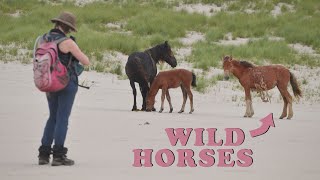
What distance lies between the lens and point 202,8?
32.3 metres

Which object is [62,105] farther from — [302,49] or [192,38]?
[192,38]

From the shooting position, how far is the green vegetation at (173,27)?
22.6 m

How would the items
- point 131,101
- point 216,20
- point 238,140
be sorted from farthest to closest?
point 216,20
point 131,101
point 238,140

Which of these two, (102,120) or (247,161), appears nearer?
(247,161)

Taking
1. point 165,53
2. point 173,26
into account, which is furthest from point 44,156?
point 173,26

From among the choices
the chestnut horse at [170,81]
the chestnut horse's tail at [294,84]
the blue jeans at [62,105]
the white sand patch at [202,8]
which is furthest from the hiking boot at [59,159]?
the white sand patch at [202,8]

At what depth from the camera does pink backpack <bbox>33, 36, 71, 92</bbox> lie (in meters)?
6.95

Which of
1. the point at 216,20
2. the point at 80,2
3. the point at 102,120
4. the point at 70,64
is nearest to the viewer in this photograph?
the point at 70,64

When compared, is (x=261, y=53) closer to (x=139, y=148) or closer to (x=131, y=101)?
(x=131, y=101)

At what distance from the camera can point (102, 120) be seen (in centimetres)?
1117

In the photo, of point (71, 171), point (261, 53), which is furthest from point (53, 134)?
point (261, 53)

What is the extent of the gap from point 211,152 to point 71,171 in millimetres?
1883

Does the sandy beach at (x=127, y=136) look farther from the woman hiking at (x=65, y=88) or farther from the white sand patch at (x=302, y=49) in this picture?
the white sand patch at (x=302, y=49)

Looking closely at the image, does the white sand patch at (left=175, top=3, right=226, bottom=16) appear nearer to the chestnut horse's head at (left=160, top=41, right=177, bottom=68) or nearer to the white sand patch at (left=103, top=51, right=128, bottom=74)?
the white sand patch at (left=103, top=51, right=128, bottom=74)
